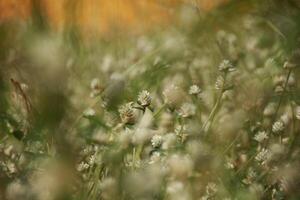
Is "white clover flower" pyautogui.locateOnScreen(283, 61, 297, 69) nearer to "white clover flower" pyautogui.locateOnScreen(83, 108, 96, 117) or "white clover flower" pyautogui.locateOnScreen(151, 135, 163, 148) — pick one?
"white clover flower" pyautogui.locateOnScreen(151, 135, 163, 148)

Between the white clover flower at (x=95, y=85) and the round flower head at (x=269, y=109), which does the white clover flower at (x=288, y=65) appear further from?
the white clover flower at (x=95, y=85)

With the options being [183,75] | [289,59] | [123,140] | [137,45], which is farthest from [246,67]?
[123,140]

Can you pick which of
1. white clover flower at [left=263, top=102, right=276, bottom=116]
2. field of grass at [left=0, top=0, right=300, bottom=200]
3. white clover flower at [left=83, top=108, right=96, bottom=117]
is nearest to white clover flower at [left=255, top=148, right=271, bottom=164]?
field of grass at [left=0, top=0, right=300, bottom=200]

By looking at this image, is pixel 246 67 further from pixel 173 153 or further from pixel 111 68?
pixel 173 153

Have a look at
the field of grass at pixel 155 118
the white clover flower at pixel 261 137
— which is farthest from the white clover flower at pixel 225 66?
the white clover flower at pixel 261 137

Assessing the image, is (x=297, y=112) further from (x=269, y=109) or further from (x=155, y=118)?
(x=155, y=118)

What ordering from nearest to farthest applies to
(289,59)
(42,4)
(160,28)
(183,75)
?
(42,4)
(289,59)
(183,75)
(160,28)
